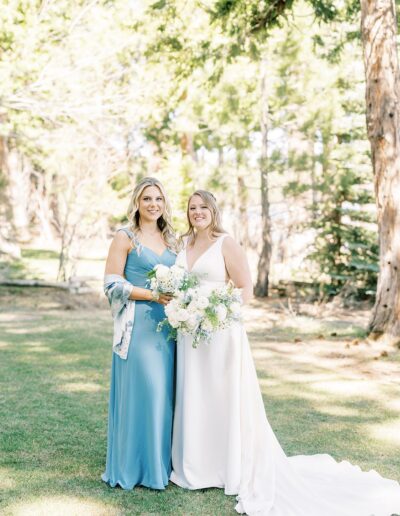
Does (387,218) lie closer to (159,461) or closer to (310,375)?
(310,375)

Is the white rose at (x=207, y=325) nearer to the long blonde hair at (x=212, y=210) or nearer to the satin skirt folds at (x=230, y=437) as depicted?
the satin skirt folds at (x=230, y=437)

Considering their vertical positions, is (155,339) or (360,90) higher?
(360,90)

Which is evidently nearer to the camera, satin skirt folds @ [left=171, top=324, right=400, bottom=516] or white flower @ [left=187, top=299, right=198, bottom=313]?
white flower @ [left=187, top=299, right=198, bottom=313]

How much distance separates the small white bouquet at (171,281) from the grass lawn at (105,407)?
4.51ft

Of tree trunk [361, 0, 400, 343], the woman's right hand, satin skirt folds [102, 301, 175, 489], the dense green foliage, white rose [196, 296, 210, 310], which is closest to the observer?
white rose [196, 296, 210, 310]

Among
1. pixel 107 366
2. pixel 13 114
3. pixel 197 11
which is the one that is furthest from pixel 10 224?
pixel 107 366

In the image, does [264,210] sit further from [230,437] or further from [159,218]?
[230,437]

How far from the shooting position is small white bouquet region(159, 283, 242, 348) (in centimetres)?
382

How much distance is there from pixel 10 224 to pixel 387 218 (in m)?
11.5

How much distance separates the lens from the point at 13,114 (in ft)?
43.1

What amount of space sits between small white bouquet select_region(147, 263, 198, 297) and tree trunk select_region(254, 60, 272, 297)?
492 inches

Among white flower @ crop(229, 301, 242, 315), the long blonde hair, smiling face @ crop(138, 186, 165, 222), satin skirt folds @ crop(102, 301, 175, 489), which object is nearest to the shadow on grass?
satin skirt folds @ crop(102, 301, 175, 489)

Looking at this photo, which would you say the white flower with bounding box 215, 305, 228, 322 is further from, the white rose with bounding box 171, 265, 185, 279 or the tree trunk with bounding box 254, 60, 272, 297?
the tree trunk with bounding box 254, 60, 272, 297

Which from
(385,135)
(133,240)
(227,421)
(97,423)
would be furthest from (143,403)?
(385,135)
